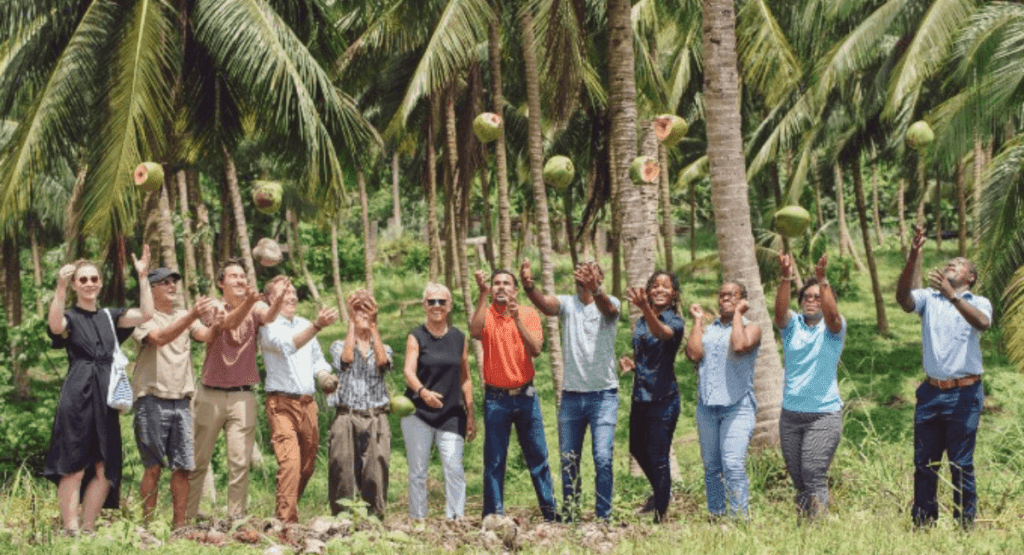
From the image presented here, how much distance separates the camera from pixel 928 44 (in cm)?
1243

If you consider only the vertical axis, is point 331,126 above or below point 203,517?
above

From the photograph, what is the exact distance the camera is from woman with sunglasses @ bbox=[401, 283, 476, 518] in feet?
23.1

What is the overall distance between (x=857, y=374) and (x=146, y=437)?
1412 cm

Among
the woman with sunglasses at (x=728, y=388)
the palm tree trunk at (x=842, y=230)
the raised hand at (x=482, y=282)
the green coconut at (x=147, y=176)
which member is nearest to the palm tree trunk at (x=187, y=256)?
the green coconut at (x=147, y=176)

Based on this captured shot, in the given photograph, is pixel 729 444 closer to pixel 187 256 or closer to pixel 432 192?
pixel 187 256

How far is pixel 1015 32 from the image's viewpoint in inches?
398

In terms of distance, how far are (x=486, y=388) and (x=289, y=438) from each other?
1.26 metres

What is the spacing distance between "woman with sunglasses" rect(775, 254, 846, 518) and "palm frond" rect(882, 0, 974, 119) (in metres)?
6.22

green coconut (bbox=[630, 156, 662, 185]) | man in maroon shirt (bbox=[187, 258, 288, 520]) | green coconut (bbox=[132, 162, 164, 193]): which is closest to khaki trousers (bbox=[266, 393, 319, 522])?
man in maroon shirt (bbox=[187, 258, 288, 520])

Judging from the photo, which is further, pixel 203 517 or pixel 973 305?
pixel 203 517

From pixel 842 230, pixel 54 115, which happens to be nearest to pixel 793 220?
Result: pixel 54 115

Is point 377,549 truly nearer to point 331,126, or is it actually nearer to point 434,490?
point 331,126

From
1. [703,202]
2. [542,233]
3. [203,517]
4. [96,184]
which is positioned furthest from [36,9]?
[703,202]

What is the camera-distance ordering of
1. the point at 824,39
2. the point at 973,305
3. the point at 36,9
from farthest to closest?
1. the point at 824,39
2. the point at 36,9
3. the point at 973,305
